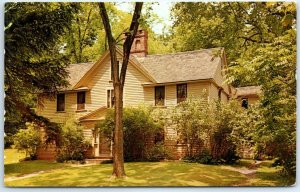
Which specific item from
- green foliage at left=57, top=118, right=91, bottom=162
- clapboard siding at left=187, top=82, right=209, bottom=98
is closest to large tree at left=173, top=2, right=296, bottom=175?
clapboard siding at left=187, top=82, right=209, bottom=98

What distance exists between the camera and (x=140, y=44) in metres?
4.93

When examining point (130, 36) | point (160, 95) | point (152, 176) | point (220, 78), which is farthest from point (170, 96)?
point (152, 176)

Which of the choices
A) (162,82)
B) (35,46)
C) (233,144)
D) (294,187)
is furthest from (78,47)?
(294,187)

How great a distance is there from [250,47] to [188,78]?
2.53 feet

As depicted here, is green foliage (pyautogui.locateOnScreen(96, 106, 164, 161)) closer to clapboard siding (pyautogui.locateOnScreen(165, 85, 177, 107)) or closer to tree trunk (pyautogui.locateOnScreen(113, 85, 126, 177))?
tree trunk (pyautogui.locateOnScreen(113, 85, 126, 177))

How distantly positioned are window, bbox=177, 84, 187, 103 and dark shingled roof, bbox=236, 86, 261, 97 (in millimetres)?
590

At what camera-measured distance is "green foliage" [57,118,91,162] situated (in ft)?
16.0

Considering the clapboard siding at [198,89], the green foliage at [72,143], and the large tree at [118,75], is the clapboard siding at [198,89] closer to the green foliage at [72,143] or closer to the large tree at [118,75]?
the large tree at [118,75]

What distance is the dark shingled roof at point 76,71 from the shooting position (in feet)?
16.2

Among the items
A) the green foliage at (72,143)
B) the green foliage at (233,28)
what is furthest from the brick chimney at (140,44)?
the green foliage at (72,143)

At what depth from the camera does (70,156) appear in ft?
16.0

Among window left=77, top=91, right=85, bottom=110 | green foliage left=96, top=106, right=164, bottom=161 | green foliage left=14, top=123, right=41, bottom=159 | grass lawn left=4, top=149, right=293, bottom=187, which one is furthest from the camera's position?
window left=77, top=91, right=85, bottom=110

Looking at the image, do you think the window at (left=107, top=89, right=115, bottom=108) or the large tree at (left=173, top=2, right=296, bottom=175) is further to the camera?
the window at (left=107, top=89, right=115, bottom=108)

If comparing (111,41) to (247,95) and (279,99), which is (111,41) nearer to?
(247,95)
